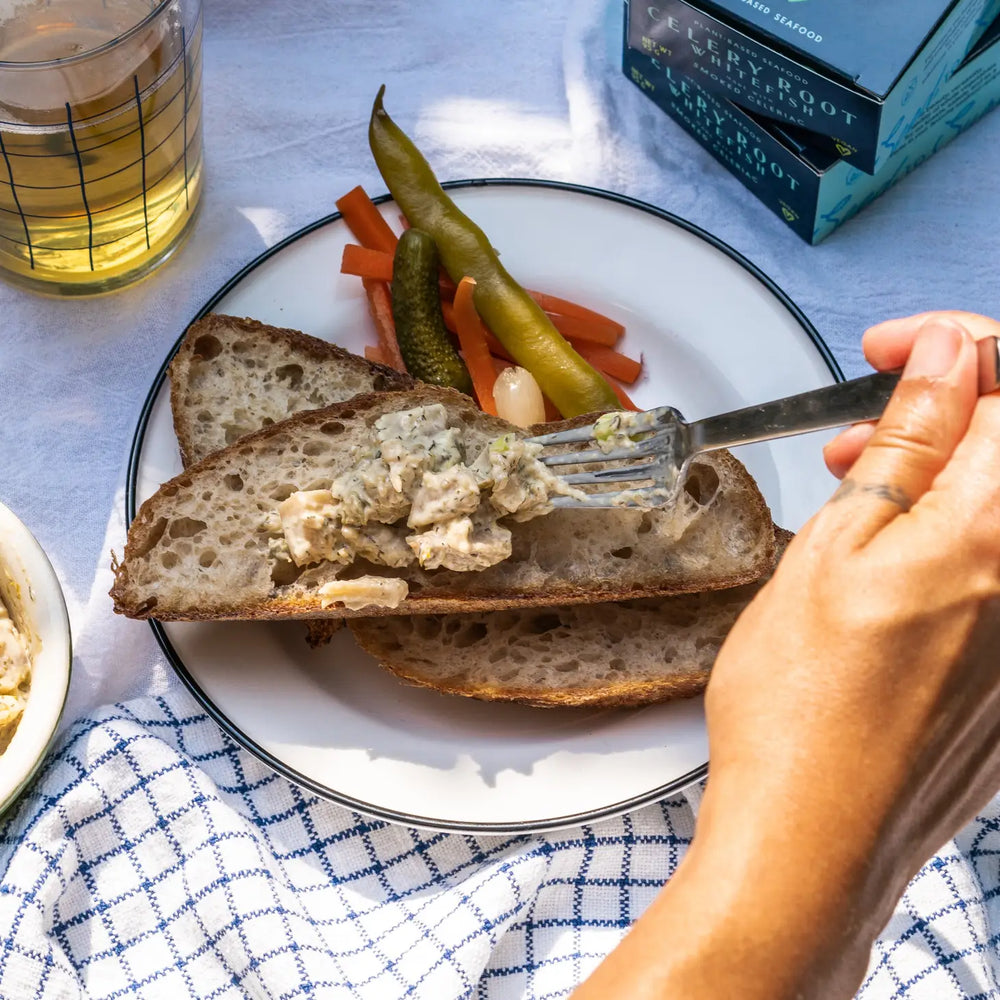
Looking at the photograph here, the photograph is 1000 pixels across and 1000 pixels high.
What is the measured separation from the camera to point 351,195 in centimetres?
271

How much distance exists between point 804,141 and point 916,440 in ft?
4.89

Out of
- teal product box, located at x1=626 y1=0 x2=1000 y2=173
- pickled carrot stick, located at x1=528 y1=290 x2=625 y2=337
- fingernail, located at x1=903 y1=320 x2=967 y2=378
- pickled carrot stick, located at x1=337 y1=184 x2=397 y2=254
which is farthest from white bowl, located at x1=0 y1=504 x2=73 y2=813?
teal product box, located at x1=626 y1=0 x2=1000 y2=173

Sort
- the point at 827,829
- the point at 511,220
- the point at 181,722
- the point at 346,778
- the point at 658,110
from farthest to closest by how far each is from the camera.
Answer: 1. the point at 658,110
2. the point at 511,220
3. the point at 181,722
4. the point at 346,778
5. the point at 827,829

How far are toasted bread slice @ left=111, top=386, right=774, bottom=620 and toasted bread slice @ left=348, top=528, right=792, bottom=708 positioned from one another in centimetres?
13

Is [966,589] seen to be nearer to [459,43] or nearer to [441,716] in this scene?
[441,716]

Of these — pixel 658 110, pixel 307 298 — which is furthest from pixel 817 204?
pixel 307 298

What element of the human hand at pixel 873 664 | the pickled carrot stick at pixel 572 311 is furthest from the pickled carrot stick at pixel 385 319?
the human hand at pixel 873 664

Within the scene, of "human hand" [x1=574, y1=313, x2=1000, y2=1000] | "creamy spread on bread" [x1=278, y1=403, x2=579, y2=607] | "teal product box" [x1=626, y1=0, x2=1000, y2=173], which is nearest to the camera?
"human hand" [x1=574, y1=313, x2=1000, y2=1000]

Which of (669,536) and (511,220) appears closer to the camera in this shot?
(669,536)

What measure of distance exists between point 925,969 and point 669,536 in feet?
3.43

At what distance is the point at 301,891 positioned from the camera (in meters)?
2.32

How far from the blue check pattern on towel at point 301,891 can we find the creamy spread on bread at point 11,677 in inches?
7.1

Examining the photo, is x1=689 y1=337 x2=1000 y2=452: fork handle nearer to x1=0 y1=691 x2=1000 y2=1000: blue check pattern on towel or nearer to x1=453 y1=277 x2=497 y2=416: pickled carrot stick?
x1=453 y1=277 x2=497 y2=416: pickled carrot stick

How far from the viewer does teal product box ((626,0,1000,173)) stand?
2.46 m
